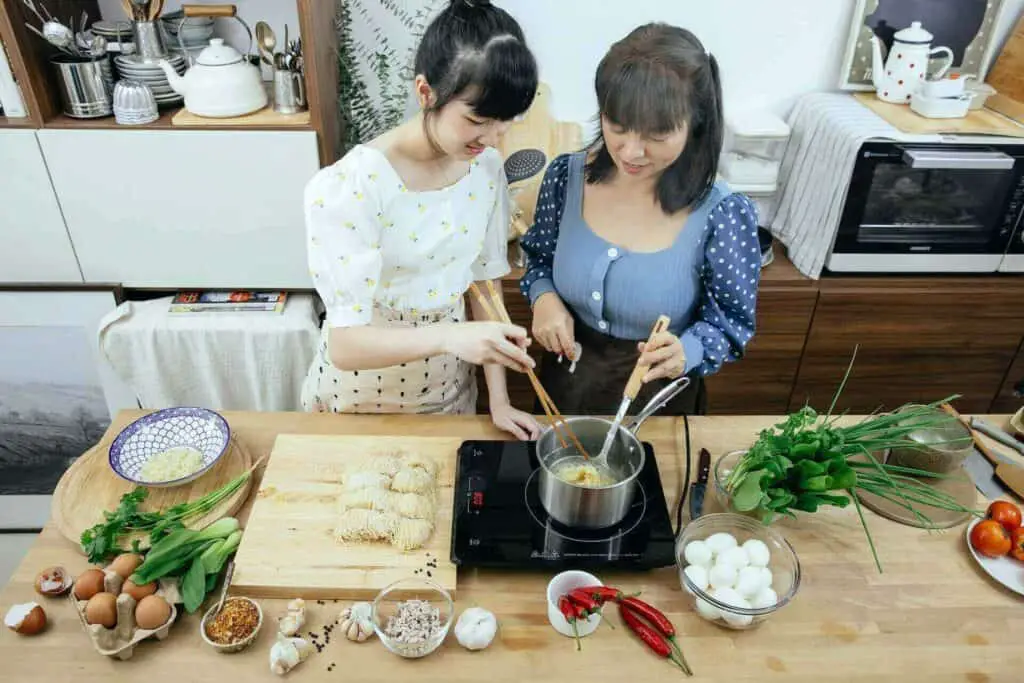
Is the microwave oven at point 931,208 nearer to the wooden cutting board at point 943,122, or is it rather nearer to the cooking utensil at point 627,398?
the wooden cutting board at point 943,122

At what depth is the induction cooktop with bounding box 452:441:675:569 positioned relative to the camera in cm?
119

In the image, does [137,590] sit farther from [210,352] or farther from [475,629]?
[210,352]

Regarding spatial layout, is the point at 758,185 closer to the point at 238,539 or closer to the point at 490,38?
the point at 490,38

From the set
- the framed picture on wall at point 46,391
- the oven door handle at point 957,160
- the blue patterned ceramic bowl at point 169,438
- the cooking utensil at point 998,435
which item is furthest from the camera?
the framed picture on wall at point 46,391

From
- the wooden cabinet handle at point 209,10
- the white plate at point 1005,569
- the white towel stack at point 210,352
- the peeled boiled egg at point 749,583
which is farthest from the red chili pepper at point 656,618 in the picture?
the wooden cabinet handle at point 209,10

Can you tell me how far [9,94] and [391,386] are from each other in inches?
55.0

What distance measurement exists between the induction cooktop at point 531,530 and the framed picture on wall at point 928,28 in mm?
1832

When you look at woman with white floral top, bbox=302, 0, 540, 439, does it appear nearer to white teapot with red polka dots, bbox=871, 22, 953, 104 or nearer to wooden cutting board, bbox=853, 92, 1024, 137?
wooden cutting board, bbox=853, 92, 1024, 137

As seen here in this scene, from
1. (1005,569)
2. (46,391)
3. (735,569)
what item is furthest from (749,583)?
(46,391)

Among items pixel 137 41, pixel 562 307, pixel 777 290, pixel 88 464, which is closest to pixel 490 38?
pixel 562 307

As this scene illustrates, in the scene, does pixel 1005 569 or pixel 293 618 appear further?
pixel 1005 569

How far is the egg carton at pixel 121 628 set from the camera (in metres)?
1.07

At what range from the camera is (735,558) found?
Answer: 3.79 ft

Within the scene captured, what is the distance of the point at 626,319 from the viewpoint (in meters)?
1.57
